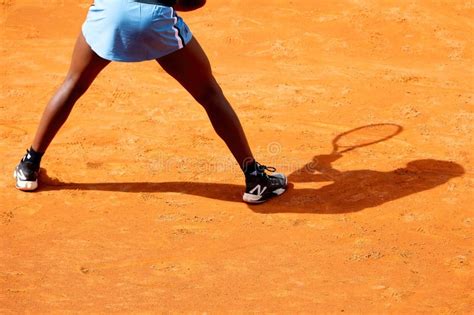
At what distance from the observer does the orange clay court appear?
16.9 ft

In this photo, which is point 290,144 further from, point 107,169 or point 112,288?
point 112,288

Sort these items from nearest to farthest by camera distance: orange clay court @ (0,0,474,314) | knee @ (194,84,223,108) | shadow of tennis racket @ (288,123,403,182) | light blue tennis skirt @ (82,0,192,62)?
orange clay court @ (0,0,474,314) → light blue tennis skirt @ (82,0,192,62) → knee @ (194,84,223,108) → shadow of tennis racket @ (288,123,403,182)

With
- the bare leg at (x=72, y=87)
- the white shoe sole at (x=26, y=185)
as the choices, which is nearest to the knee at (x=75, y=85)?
the bare leg at (x=72, y=87)

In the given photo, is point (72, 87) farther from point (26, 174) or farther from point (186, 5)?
point (186, 5)

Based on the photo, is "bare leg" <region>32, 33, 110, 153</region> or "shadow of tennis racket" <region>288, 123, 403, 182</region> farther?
"shadow of tennis racket" <region>288, 123, 403, 182</region>

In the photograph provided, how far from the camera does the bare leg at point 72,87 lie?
5.64m

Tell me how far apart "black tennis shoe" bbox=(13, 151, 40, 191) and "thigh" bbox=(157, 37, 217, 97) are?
1.30 m

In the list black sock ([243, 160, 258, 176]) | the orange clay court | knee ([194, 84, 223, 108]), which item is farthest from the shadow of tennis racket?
knee ([194, 84, 223, 108])

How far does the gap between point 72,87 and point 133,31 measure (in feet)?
2.52

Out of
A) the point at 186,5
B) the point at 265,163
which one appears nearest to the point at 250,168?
the point at 265,163

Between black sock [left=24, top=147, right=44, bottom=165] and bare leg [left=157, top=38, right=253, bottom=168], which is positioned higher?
bare leg [left=157, top=38, right=253, bottom=168]

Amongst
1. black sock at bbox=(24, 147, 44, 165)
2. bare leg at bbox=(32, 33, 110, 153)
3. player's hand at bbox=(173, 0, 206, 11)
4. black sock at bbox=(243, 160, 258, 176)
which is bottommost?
black sock at bbox=(24, 147, 44, 165)

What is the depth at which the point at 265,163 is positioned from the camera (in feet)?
21.9

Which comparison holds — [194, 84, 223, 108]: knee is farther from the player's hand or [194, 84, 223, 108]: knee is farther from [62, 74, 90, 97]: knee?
[62, 74, 90, 97]: knee
